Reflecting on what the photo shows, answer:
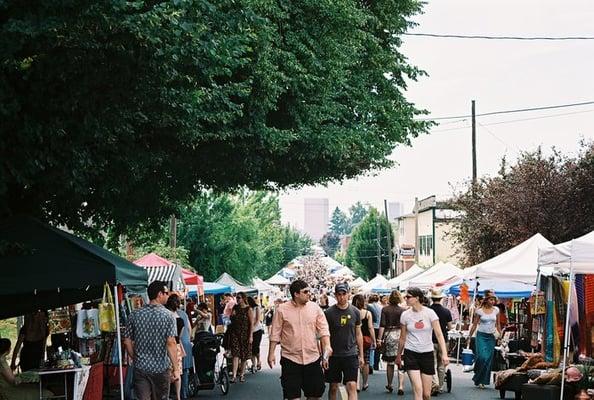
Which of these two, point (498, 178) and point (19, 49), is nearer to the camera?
point (19, 49)

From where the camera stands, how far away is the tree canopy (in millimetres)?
36344

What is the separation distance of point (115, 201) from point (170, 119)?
294cm

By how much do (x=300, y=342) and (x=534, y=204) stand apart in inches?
1054

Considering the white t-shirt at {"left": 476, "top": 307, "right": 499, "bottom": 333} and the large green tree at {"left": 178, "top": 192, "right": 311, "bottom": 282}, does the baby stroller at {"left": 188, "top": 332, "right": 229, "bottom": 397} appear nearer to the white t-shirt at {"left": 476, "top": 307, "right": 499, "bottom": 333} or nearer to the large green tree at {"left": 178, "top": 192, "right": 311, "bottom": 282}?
the white t-shirt at {"left": 476, "top": 307, "right": 499, "bottom": 333}

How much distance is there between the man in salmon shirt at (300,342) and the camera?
12.4 metres

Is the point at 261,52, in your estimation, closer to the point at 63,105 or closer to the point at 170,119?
the point at 170,119

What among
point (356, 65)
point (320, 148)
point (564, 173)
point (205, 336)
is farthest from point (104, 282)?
point (564, 173)

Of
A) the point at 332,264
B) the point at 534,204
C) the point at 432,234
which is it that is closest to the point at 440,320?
the point at 534,204

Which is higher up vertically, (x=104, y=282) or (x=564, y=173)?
(x=564, y=173)

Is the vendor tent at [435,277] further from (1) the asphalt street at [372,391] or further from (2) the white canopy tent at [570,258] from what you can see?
(2) the white canopy tent at [570,258]

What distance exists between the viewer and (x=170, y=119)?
16.1 meters

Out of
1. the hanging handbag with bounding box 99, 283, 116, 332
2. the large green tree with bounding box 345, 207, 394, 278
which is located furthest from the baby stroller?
the large green tree with bounding box 345, 207, 394, 278

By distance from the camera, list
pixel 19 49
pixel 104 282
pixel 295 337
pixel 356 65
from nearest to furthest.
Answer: pixel 19 49 < pixel 295 337 < pixel 104 282 < pixel 356 65

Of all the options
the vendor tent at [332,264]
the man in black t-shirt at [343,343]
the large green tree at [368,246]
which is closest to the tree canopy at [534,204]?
the man in black t-shirt at [343,343]
